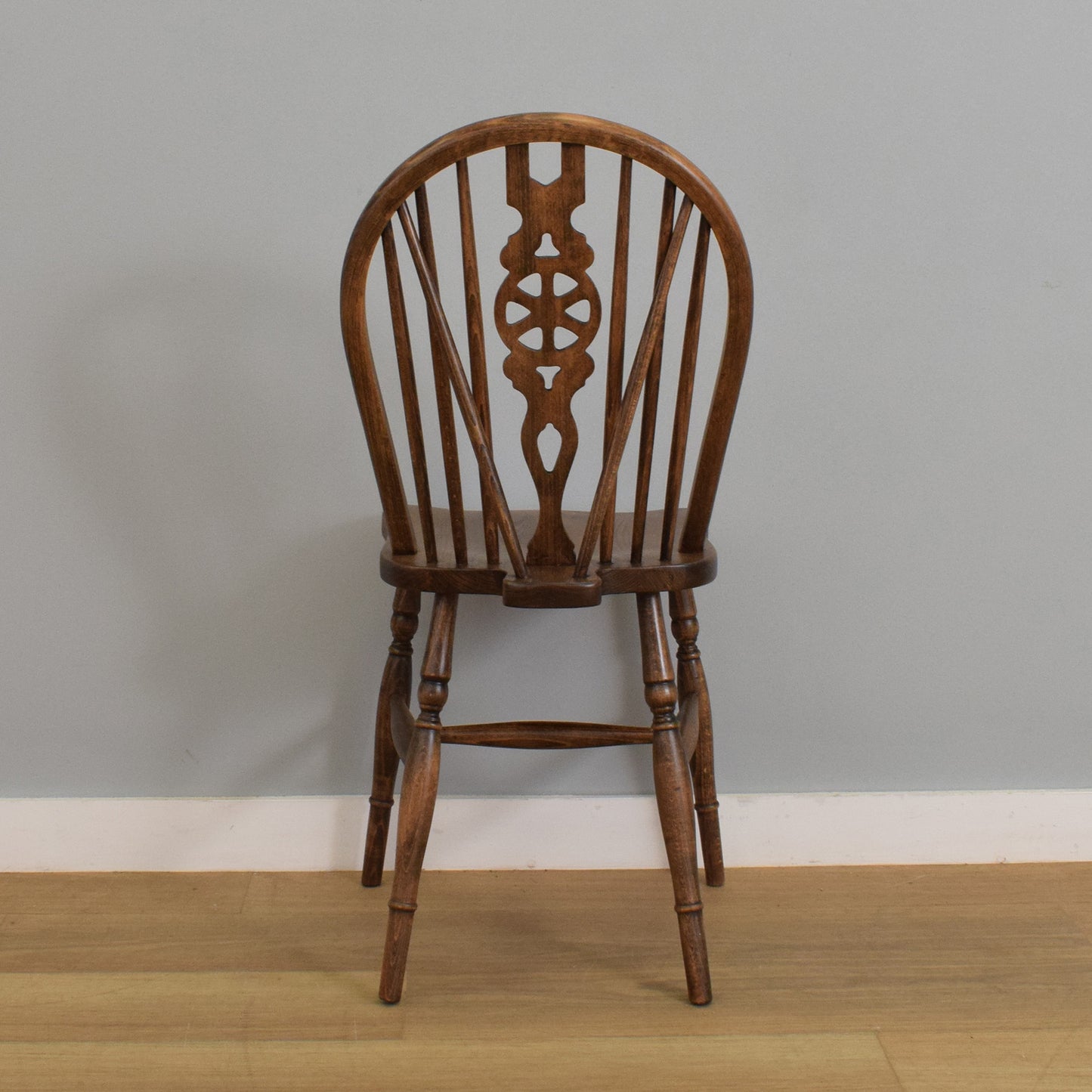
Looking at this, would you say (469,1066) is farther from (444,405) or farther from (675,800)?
(444,405)

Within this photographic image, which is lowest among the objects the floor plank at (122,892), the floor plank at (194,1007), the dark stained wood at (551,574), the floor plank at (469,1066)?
the floor plank at (122,892)

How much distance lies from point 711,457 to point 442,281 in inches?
20.4

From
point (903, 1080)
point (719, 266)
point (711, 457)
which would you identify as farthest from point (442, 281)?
point (903, 1080)

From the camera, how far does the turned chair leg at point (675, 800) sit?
1.20 m

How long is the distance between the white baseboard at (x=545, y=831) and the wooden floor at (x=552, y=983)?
→ 3cm

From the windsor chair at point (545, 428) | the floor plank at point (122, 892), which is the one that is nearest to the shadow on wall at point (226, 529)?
the floor plank at point (122, 892)

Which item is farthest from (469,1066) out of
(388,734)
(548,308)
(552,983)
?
(548,308)

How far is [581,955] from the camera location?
134cm

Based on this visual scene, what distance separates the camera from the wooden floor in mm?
1126

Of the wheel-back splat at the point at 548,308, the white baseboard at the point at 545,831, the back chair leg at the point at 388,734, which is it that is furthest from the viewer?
the white baseboard at the point at 545,831

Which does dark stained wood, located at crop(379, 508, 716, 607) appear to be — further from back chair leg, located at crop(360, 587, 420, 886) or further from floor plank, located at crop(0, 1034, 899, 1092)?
floor plank, located at crop(0, 1034, 899, 1092)

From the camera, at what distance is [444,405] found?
43.6 inches

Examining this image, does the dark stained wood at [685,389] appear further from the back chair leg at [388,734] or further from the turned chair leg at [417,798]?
the back chair leg at [388,734]

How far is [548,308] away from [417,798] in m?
0.54
